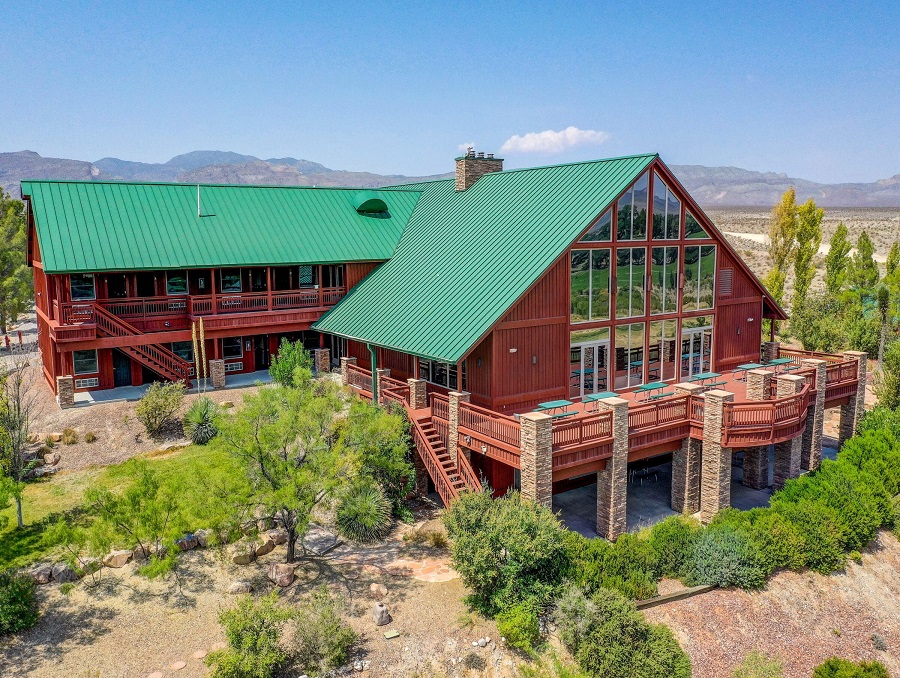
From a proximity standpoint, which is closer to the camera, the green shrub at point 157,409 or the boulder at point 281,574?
the boulder at point 281,574

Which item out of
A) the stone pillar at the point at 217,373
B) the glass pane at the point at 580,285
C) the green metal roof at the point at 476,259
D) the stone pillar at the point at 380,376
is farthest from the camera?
the stone pillar at the point at 217,373

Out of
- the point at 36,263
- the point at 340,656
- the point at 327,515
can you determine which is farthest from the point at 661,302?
the point at 36,263

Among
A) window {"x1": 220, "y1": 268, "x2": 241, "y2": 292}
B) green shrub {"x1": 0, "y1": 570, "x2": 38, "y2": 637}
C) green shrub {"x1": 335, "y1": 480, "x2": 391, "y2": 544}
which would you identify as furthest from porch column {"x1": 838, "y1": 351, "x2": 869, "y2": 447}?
green shrub {"x1": 0, "y1": 570, "x2": 38, "y2": 637}

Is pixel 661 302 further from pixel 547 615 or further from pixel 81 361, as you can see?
pixel 81 361

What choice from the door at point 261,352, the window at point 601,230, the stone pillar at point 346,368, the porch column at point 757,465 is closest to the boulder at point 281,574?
the stone pillar at point 346,368

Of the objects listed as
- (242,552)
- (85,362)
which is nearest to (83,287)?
(85,362)

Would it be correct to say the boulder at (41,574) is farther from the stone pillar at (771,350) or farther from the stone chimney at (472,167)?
the stone pillar at (771,350)

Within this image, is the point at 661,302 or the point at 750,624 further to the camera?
the point at 661,302

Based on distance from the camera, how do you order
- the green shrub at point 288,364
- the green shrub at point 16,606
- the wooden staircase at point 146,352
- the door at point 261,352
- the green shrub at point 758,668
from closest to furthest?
the green shrub at point 758,668
the green shrub at point 16,606
the green shrub at point 288,364
the wooden staircase at point 146,352
the door at point 261,352
